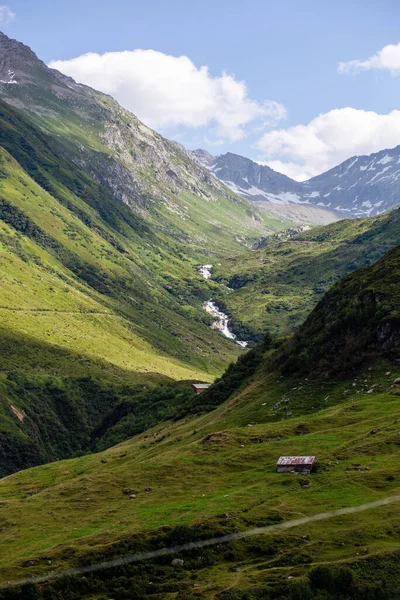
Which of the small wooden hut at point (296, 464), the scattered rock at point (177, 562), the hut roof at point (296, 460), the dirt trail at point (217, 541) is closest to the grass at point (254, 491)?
the dirt trail at point (217, 541)

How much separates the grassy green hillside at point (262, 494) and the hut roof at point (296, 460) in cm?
145

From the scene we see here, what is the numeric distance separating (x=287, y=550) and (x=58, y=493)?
47065mm

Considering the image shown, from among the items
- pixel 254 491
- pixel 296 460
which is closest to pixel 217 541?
pixel 254 491

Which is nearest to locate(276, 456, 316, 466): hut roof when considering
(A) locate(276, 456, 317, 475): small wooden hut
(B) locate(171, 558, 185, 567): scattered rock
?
(A) locate(276, 456, 317, 475): small wooden hut

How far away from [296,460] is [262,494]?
26.6 ft

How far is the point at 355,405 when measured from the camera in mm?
103312

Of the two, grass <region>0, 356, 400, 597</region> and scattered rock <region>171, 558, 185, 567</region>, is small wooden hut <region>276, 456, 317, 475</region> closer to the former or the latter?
grass <region>0, 356, 400, 597</region>

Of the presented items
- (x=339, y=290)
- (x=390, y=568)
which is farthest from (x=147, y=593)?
(x=339, y=290)

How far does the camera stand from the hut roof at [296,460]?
257 feet

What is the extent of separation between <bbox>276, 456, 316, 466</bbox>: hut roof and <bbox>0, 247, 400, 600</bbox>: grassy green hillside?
1.45 metres

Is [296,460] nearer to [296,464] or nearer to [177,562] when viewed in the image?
[296,464]

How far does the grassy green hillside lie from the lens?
56219mm

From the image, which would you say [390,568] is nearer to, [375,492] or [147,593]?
[375,492]

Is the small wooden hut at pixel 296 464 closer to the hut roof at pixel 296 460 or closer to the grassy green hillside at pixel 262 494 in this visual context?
the hut roof at pixel 296 460
